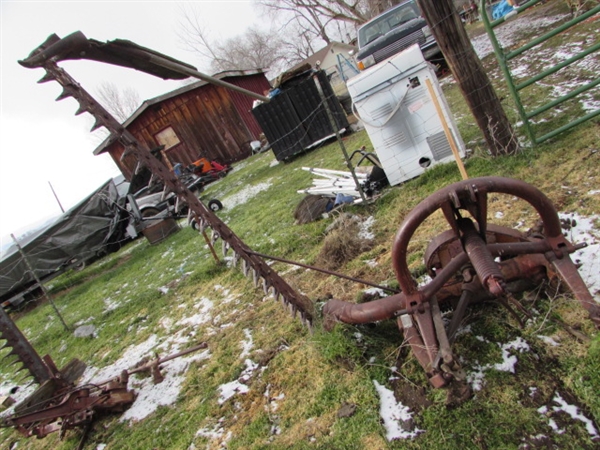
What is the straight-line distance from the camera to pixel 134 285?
23.0 ft

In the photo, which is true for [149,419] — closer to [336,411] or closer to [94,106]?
[336,411]

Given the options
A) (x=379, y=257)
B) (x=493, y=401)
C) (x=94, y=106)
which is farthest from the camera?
(x=379, y=257)

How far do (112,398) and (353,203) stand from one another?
3.60m

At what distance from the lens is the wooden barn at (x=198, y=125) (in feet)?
59.5

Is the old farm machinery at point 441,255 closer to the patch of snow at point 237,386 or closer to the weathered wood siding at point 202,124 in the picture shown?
the patch of snow at point 237,386

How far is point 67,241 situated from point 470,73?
11.9 m

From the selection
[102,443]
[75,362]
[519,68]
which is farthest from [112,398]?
[519,68]

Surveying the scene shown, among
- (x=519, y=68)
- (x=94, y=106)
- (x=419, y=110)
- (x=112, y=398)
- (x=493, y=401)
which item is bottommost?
(x=493, y=401)

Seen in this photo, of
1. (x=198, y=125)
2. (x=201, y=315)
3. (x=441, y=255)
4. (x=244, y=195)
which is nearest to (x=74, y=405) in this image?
(x=201, y=315)

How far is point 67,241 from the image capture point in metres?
10.7

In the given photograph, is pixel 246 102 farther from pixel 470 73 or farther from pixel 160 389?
pixel 160 389

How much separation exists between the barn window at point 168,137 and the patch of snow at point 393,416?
62.3ft

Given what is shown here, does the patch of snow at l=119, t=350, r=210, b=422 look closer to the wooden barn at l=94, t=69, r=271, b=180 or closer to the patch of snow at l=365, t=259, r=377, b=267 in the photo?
the patch of snow at l=365, t=259, r=377, b=267

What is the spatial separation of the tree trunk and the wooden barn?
16003mm
